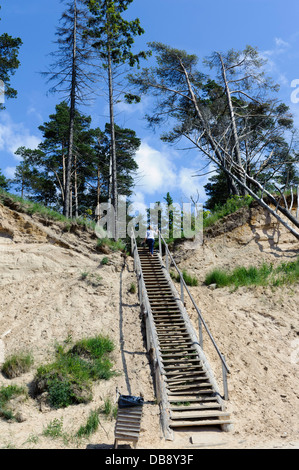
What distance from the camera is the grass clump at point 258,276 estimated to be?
14.5m

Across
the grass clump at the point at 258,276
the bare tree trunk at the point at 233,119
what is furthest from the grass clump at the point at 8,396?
the bare tree trunk at the point at 233,119

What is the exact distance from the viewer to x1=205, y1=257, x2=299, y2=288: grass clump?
14.5m

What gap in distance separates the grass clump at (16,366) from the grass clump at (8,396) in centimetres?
59

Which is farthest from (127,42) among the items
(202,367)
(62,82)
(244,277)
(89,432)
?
(89,432)

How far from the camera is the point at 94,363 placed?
33.1 feet

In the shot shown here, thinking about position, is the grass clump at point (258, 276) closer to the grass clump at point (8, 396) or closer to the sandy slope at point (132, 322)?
the sandy slope at point (132, 322)

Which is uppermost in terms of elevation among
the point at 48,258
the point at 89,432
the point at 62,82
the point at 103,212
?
the point at 62,82

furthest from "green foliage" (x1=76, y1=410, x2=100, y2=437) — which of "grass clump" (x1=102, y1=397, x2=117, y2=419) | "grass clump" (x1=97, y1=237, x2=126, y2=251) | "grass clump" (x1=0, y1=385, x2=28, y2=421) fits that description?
"grass clump" (x1=97, y1=237, x2=126, y2=251)

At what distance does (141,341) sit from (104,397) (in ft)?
8.83

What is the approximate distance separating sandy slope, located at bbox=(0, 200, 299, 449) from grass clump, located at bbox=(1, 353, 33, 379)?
215 mm

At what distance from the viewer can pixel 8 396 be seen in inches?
346

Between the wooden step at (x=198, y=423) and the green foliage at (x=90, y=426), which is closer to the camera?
the green foliage at (x=90, y=426)
